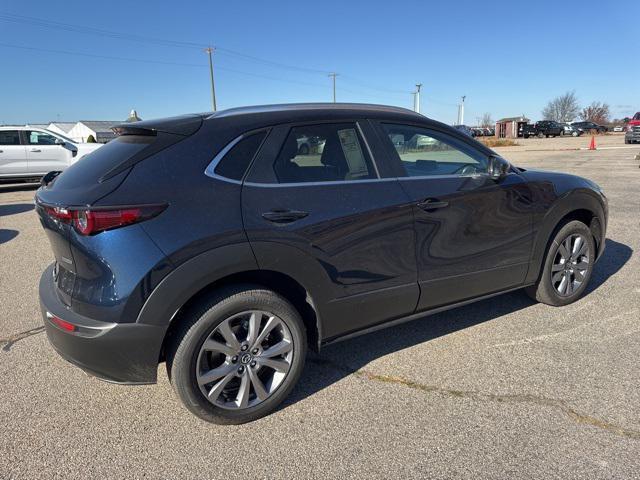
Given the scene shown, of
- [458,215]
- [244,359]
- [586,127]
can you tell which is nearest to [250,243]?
[244,359]

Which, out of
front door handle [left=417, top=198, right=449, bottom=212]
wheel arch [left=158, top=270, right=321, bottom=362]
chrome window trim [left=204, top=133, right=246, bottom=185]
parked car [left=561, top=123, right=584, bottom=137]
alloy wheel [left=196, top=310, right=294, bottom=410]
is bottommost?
alloy wheel [left=196, top=310, right=294, bottom=410]

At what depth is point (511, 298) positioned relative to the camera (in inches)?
170

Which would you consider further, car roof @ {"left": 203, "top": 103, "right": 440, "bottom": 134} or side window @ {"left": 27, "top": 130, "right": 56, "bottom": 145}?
side window @ {"left": 27, "top": 130, "right": 56, "bottom": 145}

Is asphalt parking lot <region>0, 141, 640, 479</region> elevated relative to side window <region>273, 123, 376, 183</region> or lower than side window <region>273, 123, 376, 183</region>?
lower

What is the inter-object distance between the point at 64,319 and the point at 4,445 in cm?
76

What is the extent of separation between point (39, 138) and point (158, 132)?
1359 centimetres

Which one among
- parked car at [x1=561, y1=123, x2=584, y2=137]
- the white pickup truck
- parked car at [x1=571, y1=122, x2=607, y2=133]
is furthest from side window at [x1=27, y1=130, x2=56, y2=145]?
parked car at [x1=571, y1=122, x2=607, y2=133]

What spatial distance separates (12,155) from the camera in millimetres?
13234

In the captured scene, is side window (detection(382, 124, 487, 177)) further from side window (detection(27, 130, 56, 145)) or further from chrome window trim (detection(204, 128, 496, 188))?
side window (detection(27, 130, 56, 145))

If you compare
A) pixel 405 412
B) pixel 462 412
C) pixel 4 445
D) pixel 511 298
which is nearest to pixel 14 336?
pixel 4 445

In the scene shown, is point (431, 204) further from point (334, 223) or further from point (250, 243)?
point (250, 243)

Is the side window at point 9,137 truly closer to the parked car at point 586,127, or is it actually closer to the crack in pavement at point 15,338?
the crack in pavement at point 15,338

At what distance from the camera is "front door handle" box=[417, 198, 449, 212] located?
3.04 m

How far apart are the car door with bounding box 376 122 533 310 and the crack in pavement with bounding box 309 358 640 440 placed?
0.55 m
